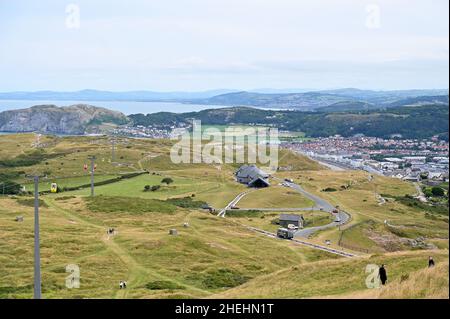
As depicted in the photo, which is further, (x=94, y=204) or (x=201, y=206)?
(x=201, y=206)

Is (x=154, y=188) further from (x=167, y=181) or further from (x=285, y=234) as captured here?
(x=285, y=234)

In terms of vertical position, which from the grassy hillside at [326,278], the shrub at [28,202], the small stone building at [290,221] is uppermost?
the grassy hillside at [326,278]

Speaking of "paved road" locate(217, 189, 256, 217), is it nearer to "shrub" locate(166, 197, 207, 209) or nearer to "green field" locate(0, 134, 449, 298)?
"green field" locate(0, 134, 449, 298)

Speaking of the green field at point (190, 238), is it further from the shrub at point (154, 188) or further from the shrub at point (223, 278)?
the shrub at point (154, 188)

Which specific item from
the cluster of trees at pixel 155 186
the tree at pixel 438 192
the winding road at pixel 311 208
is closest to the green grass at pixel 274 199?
the winding road at pixel 311 208

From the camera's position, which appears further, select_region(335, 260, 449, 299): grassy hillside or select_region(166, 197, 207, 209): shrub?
select_region(166, 197, 207, 209): shrub

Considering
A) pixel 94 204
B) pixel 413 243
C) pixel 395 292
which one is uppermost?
pixel 395 292

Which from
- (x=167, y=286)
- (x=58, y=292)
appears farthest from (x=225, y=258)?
(x=58, y=292)

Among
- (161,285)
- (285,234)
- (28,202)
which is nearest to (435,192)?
(285,234)

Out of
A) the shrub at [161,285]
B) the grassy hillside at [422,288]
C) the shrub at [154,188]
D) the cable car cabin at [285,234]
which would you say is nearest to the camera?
the grassy hillside at [422,288]

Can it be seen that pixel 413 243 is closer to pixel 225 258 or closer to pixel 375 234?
pixel 375 234

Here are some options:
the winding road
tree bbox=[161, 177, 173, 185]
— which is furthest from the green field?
the winding road
